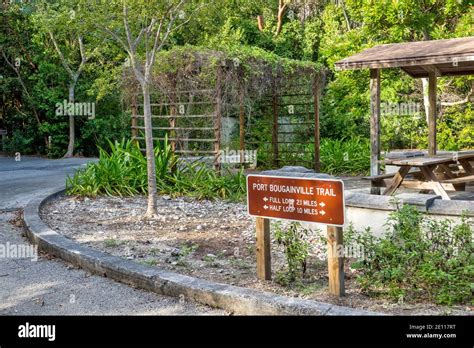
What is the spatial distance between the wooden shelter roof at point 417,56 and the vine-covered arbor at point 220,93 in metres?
3.28

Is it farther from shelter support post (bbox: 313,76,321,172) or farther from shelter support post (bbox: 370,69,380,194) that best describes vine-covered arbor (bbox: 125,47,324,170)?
shelter support post (bbox: 370,69,380,194)

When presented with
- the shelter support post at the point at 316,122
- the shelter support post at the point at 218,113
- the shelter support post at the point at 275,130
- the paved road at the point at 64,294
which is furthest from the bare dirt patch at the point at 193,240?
the shelter support post at the point at 275,130

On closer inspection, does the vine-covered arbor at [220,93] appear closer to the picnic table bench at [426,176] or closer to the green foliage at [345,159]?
the green foliage at [345,159]

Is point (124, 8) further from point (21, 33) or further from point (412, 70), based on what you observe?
point (21, 33)

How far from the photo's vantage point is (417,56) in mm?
8430

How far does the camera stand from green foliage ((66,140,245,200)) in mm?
10562

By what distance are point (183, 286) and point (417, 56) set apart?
5.30 meters

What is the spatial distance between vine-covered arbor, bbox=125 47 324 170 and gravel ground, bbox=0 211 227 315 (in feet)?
20.1

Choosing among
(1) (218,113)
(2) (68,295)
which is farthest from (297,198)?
(1) (218,113)

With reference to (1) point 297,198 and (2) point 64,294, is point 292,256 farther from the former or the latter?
(2) point 64,294

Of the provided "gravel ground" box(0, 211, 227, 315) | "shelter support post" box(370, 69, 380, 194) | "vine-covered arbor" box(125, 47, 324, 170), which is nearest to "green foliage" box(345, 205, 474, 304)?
"gravel ground" box(0, 211, 227, 315)

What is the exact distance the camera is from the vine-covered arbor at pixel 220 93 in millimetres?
11922

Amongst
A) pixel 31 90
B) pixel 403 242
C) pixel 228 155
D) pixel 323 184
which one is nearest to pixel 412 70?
pixel 228 155
